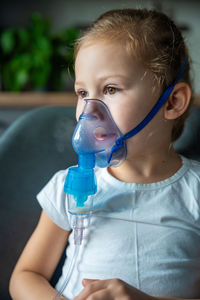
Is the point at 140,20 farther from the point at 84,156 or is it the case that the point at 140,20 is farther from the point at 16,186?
the point at 16,186

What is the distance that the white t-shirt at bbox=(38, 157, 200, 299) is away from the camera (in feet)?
2.66

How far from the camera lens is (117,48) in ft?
2.62

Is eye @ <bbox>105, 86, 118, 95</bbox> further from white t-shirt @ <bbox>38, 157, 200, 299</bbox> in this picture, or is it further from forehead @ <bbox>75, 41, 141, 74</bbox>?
white t-shirt @ <bbox>38, 157, 200, 299</bbox>

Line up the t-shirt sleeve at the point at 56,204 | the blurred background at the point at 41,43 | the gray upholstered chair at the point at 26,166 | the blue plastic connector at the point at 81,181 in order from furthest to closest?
the blurred background at the point at 41,43
the gray upholstered chair at the point at 26,166
the t-shirt sleeve at the point at 56,204
the blue plastic connector at the point at 81,181

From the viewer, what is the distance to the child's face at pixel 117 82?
0.80m

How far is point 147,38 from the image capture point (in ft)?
2.72

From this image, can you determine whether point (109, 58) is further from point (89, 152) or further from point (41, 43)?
point (41, 43)

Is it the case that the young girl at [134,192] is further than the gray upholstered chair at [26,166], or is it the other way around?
the gray upholstered chair at [26,166]

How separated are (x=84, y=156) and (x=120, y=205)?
0.53ft

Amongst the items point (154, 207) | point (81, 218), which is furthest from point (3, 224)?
point (154, 207)

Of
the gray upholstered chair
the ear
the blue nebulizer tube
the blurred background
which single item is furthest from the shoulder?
the blurred background

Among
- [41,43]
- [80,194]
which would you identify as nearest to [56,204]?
[80,194]

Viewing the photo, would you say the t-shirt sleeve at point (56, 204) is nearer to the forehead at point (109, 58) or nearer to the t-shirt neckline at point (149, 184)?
the t-shirt neckline at point (149, 184)

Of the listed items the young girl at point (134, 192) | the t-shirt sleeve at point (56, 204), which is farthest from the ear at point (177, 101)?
the t-shirt sleeve at point (56, 204)
